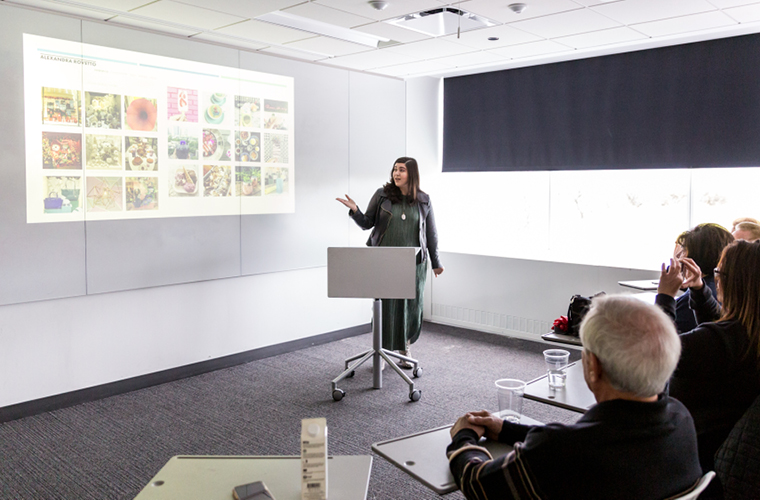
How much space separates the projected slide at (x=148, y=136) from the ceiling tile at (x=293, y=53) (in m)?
0.22

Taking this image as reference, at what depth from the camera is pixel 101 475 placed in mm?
3031

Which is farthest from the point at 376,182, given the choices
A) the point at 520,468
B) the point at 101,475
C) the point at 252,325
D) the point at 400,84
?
the point at 520,468

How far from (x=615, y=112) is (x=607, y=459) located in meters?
4.42

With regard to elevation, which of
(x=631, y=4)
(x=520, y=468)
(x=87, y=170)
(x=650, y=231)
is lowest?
(x=520, y=468)

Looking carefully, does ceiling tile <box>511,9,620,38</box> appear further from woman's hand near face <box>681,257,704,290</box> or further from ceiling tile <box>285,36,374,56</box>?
woman's hand near face <box>681,257,704,290</box>

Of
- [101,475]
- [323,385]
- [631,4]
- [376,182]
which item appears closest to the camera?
[101,475]

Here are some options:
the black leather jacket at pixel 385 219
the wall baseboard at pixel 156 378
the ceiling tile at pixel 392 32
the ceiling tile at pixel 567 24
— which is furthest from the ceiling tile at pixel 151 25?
the wall baseboard at pixel 156 378

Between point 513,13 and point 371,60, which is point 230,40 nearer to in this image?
point 371,60

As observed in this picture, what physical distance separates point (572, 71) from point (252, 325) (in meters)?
3.52

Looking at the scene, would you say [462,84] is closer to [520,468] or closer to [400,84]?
[400,84]

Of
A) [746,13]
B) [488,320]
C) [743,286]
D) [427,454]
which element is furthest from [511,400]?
[488,320]

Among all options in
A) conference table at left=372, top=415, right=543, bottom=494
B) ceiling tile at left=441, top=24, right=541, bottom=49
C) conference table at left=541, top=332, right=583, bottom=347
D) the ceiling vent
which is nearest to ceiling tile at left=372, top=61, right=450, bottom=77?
ceiling tile at left=441, top=24, right=541, bottom=49

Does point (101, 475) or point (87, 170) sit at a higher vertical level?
point (87, 170)

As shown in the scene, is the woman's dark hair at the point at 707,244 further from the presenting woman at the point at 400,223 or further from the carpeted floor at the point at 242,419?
the presenting woman at the point at 400,223
